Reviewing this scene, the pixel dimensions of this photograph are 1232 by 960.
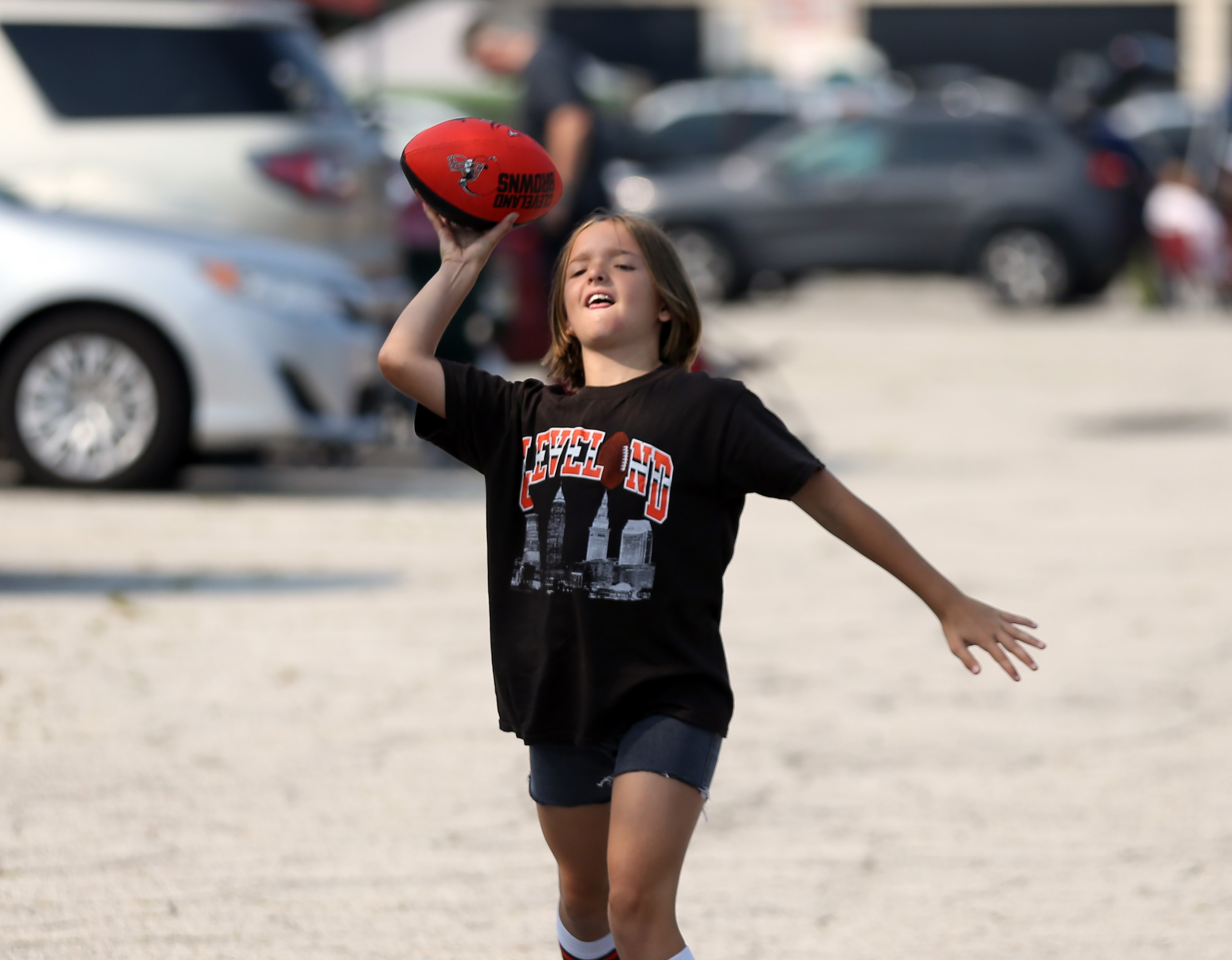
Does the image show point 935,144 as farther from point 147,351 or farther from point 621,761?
point 621,761

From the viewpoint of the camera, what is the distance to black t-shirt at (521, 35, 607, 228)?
32.8 ft

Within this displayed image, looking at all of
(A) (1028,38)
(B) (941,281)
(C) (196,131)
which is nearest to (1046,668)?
(C) (196,131)

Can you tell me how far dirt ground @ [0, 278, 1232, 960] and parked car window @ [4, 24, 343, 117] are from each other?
192 cm

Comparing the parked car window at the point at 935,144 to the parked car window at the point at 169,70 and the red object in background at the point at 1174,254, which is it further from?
the parked car window at the point at 169,70

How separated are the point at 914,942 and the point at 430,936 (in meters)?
0.92

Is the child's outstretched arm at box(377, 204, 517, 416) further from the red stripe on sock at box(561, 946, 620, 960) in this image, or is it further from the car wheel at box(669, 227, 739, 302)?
the car wheel at box(669, 227, 739, 302)

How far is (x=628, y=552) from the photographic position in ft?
9.77

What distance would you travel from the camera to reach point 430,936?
12.6 ft

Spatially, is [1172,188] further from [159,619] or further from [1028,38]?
[1028,38]

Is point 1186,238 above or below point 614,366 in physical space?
below

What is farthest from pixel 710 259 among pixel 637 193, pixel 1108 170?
pixel 1108 170

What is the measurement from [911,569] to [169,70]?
7357 millimetres

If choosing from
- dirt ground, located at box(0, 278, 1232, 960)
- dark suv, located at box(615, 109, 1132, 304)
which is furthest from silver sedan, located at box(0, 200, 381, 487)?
dark suv, located at box(615, 109, 1132, 304)

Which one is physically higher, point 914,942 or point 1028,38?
point 1028,38
